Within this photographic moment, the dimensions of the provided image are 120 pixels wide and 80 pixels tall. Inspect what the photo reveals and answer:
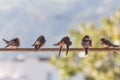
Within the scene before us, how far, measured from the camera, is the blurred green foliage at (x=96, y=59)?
29.3 metres

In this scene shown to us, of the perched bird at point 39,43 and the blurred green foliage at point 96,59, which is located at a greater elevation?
the perched bird at point 39,43

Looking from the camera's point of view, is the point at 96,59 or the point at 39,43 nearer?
the point at 39,43

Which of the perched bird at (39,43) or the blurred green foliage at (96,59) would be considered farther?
the blurred green foliage at (96,59)

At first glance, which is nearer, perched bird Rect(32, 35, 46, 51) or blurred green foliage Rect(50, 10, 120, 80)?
perched bird Rect(32, 35, 46, 51)

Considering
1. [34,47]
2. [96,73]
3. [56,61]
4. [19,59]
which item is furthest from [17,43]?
[19,59]

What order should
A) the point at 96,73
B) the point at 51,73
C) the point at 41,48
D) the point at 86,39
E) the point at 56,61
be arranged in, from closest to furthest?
the point at 41,48
the point at 86,39
the point at 96,73
the point at 56,61
the point at 51,73

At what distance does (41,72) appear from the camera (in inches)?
3009

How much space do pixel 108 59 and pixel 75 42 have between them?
2.49 m

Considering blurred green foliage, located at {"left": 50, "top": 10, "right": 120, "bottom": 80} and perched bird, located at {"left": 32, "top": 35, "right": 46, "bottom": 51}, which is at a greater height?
perched bird, located at {"left": 32, "top": 35, "right": 46, "bottom": 51}

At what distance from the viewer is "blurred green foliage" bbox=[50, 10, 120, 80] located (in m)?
29.3

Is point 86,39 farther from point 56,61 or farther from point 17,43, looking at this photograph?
point 56,61

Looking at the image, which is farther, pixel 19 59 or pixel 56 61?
pixel 19 59

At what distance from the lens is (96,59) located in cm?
2945

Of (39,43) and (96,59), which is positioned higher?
(39,43)
